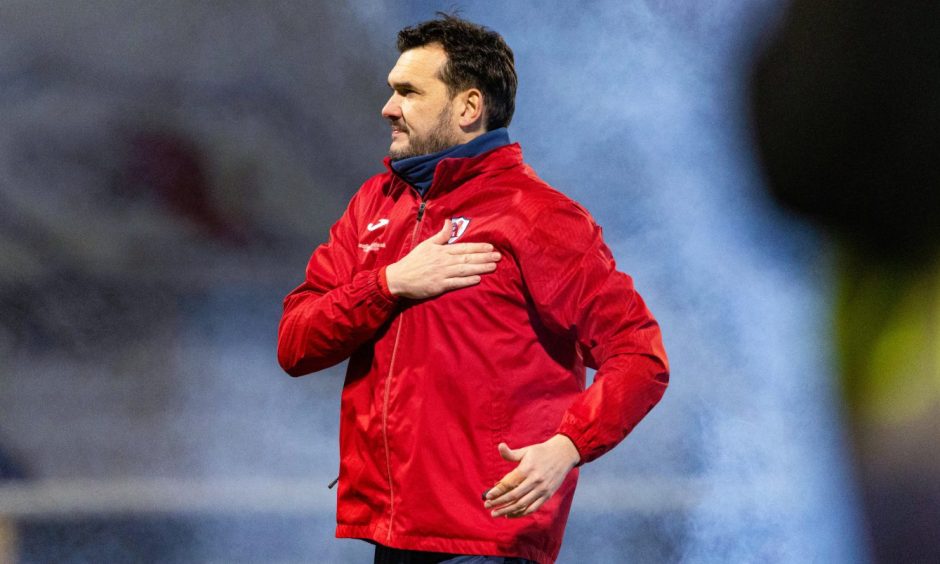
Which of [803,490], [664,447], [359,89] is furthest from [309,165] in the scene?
[803,490]

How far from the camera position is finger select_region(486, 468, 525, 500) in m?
1.60

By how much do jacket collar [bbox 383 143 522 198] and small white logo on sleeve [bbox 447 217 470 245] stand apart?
2.4 inches

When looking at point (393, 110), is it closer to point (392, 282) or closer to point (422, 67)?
point (422, 67)

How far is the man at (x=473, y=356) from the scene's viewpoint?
1.73 metres

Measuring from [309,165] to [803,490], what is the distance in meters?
1.70

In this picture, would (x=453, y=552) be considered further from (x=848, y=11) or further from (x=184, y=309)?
(x=848, y=11)

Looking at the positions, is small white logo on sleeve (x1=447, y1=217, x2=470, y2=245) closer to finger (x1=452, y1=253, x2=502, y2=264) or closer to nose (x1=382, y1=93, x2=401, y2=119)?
finger (x1=452, y1=253, x2=502, y2=264)

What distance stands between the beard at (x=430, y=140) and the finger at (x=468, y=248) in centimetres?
24

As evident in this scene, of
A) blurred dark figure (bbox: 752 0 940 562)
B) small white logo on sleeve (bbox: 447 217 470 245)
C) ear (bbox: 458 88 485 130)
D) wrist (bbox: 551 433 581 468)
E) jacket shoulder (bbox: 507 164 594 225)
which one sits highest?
blurred dark figure (bbox: 752 0 940 562)

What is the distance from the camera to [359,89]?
315cm

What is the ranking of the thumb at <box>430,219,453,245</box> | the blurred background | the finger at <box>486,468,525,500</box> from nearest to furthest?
the finger at <box>486,468,525,500</box> < the thumb at <box>430,219,453,245</box> < the blurred background

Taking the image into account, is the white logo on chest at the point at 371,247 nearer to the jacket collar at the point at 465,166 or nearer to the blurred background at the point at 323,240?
the jacket collar at the point at 465,166

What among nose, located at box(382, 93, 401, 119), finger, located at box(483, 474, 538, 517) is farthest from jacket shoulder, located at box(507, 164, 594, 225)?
finger, located at box(483, 474, 538, 517)

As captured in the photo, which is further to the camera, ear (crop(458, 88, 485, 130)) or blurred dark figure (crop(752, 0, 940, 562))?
blurred dark figure (crop(752, 0, 940, 562))
